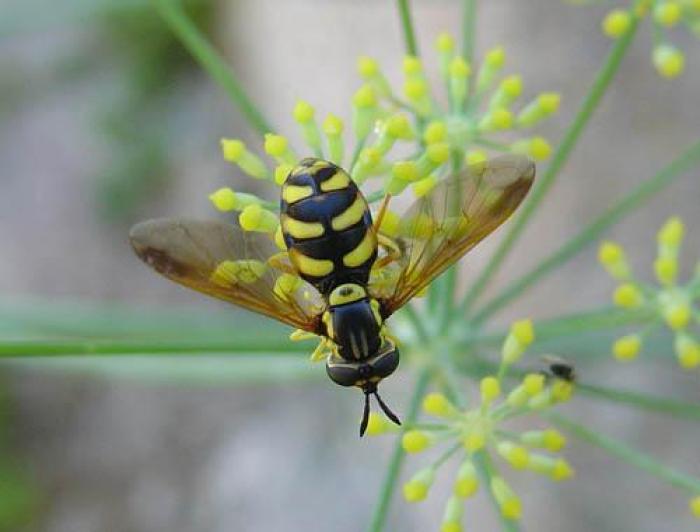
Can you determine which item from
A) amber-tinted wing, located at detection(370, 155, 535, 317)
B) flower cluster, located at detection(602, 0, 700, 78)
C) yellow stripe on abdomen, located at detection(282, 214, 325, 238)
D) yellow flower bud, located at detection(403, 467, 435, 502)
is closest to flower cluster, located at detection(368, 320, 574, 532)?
yellow flower bud, located at detection(403, 467, 435, 502)

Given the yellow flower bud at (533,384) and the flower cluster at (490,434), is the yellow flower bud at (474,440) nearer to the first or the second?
the flower cluster at (490,434)

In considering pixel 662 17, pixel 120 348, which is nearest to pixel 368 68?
pixel 662 17

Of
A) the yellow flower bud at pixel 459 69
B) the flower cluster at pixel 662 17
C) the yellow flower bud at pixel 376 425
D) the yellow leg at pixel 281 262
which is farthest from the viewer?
the flower cluster at pixel 662 17

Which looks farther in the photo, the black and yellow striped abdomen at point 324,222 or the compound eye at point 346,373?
the compound eye at point 346,373

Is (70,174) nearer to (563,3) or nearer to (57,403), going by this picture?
(57,403)

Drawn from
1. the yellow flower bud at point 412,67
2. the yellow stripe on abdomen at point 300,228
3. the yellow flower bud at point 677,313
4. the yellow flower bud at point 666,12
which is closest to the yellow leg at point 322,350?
the yellow stripe on abdomen at point 300,228

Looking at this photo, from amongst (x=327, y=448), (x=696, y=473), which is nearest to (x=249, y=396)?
(x=327, y=448)
